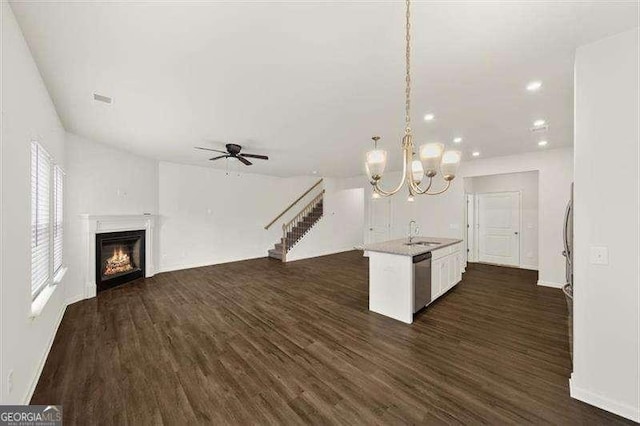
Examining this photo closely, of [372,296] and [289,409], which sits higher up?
[372,296]

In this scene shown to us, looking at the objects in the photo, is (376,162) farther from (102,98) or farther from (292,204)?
(292,204)

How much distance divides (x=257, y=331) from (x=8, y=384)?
198 centimetres

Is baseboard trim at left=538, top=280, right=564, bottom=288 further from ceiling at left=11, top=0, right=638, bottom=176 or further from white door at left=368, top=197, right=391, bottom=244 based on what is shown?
white door at left=368, top=197, right=391, bottom=244

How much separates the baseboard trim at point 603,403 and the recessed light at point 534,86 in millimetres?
2677

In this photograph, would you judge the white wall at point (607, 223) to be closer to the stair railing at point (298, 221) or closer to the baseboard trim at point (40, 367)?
the baseboard trim at point (40, 367)

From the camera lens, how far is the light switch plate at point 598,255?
186 cm

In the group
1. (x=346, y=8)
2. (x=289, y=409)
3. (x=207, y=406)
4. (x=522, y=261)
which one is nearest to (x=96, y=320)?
(x=207, y=406)

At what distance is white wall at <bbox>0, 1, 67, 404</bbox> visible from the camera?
158 centimetres

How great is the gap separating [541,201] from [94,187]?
346 inches

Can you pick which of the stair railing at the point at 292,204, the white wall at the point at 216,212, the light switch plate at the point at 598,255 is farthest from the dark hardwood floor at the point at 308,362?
the stair railing at the point at 292,204

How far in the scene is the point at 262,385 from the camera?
6.94 feet

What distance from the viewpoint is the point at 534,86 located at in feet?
8.09

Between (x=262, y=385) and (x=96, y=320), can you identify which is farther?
(x=96, y=320)

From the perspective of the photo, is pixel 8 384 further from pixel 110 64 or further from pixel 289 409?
pixel 110 64
